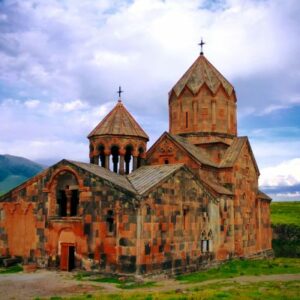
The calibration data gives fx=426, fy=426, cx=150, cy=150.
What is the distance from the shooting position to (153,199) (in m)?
14.3

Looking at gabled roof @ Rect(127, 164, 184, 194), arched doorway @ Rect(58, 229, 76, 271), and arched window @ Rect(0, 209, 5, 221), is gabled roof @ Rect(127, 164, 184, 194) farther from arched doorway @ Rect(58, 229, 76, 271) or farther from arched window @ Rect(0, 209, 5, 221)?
arched window @ Rect(0, 209, 5, 221)

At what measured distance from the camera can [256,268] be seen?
673 inches

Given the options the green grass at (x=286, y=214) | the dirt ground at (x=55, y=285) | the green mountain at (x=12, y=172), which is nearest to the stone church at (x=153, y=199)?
the dirt ground at (x=55, y=285)

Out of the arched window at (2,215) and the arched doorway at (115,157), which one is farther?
the arched doorway at (115,157)

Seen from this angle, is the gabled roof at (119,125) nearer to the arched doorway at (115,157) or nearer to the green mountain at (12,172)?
the arched doorway at (115,157)

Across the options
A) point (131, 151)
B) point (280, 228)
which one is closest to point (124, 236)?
point (131, 151)

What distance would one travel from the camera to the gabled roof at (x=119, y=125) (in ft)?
57.9

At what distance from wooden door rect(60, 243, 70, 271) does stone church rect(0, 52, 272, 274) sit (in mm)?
35

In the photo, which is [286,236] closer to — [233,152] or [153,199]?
[233,152]

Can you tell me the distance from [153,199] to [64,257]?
12.6 ft

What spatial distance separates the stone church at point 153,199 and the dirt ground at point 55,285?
105 cm

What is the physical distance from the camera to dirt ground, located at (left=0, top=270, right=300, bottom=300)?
10984 mm

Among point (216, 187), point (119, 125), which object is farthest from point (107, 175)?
→ point (216, 187)

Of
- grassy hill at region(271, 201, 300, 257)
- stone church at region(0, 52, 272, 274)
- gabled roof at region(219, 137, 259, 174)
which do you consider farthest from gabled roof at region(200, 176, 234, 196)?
grassy hill at region(271, 201, 300, 257)
